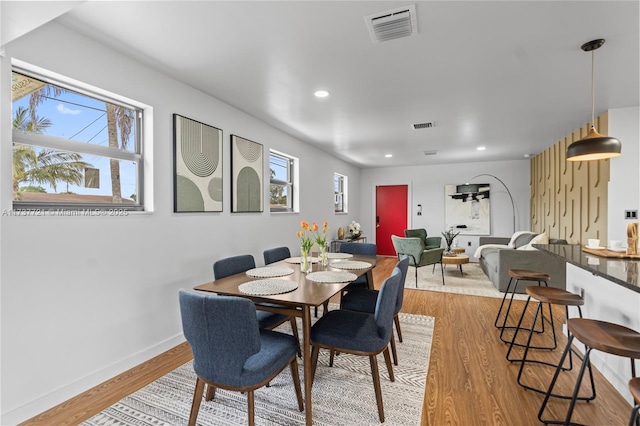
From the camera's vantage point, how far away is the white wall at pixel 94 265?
5.71 ft

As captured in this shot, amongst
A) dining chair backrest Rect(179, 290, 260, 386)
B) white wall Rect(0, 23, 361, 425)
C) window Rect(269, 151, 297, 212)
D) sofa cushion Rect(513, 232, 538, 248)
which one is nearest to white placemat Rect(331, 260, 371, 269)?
dining chair backrest Rect(179, 290, 260, 386)

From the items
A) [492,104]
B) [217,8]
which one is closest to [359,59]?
[217,8]

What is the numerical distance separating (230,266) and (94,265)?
94cm

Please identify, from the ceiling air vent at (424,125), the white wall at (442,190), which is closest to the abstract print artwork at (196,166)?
the ceiling air vent at (424,125)

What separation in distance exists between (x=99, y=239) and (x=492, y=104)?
13.3 ft

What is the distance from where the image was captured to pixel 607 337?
1.40m

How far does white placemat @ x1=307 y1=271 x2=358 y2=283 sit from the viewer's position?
2.12 meters

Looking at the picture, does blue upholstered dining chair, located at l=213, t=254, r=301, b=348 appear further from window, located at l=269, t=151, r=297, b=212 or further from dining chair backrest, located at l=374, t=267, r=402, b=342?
window, located at l=269, t=151, r=297, b=212

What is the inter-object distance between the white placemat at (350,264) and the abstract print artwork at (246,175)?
1.43 metres

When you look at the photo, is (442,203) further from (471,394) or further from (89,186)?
(89,186)

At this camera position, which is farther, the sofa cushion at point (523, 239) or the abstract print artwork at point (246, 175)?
the sofa cushion at point (523, 239)

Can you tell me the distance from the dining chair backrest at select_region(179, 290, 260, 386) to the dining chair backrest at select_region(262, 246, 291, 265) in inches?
60.4

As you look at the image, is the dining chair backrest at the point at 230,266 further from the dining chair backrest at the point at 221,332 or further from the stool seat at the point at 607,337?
the stool seat at the point at 607,337

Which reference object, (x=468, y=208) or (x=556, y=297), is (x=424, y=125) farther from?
(x=468, y=208)
